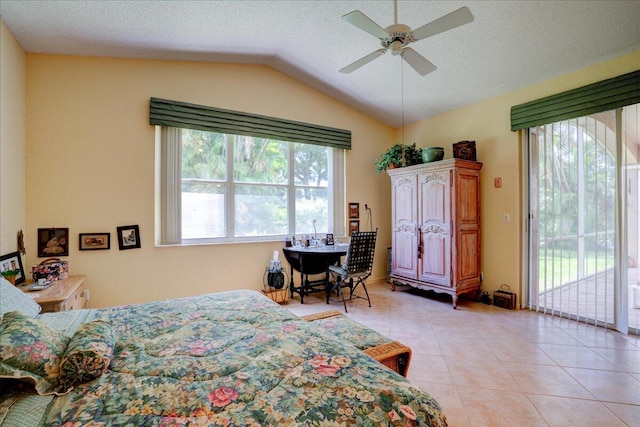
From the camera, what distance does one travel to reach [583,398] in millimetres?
1937

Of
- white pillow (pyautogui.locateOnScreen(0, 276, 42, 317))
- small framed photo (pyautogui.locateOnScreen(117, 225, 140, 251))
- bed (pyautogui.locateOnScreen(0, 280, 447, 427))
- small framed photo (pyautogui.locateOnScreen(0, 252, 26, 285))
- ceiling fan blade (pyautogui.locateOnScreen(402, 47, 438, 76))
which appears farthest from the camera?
small framed photo (pyautogui.locateOnScreen(117, 225, 140, 251))

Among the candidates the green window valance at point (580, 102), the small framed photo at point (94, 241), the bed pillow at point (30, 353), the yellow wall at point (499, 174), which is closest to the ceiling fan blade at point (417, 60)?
the green window valance at point (580, 102)

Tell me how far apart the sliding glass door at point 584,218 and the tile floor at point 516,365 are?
276mm

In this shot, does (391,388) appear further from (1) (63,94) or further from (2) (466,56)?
(1) (63,94)

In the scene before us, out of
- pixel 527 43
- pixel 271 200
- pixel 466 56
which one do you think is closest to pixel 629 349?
pixel 527 43

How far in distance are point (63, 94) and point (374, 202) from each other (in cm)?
429

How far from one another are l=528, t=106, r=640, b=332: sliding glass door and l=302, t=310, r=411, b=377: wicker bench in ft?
8.78

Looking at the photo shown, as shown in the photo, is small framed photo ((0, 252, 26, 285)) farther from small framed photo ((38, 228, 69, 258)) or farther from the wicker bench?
the wicker bench

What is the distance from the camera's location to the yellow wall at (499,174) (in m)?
3.70

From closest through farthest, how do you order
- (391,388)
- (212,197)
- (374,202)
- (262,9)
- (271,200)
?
(391,388), (262,9), (212,197), (271,200), (374,202)

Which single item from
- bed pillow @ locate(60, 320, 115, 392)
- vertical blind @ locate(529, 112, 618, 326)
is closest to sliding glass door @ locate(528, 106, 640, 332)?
vertical blind @ locate(529, 112, 618, 326)

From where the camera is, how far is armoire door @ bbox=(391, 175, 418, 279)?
4.21m

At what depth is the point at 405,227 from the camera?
4352 mm

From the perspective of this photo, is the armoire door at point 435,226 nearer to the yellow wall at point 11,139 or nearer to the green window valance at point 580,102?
the green window valance at point 580,102
